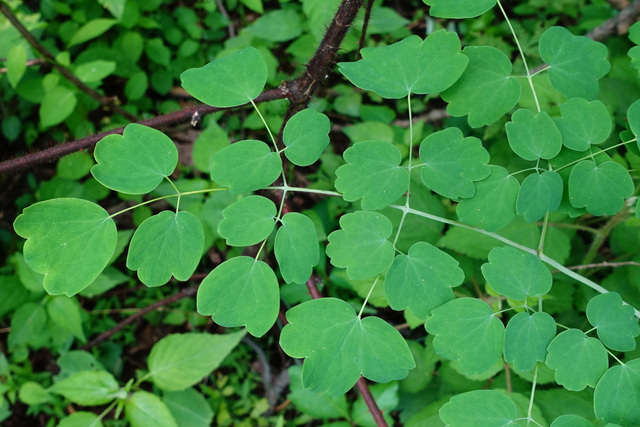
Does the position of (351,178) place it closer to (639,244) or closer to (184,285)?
(639,244)

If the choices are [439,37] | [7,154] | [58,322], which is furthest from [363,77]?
[7,154]

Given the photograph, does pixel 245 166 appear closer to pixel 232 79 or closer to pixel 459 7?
pixel 232 79

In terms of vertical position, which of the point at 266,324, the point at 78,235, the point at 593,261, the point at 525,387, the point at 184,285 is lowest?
the point at 184,285

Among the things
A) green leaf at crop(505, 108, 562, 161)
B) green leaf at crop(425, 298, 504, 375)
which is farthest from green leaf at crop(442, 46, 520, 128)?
green leaf at crop(425, 298, 504, 375)

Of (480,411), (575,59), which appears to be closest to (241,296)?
(480,411)

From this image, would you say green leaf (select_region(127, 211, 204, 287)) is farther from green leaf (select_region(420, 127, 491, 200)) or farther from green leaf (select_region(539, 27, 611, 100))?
green leaf (select_region(539, 27, 611, 100))

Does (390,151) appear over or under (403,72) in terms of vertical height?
under
